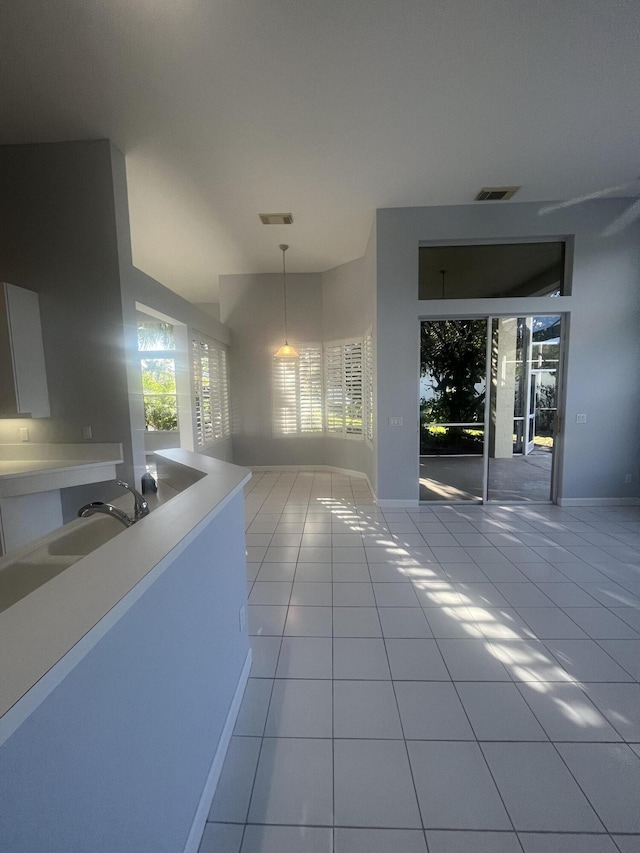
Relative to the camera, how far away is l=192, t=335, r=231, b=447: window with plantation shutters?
4.96 meters

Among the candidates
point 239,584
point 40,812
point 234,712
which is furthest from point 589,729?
point 40,812

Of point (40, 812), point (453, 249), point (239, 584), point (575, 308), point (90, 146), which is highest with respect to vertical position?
point (90, 146)

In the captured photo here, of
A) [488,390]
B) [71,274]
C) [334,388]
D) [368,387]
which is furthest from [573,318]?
[71,274]

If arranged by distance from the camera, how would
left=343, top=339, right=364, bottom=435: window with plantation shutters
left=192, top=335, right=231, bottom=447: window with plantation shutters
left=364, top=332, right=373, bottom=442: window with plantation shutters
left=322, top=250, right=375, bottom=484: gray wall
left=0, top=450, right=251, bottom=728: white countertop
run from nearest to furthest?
left=0, top=450, right=251, bottom=728: white countertop
left=364, top=332, right=373, bottom=442: window with plantation shutters
left=192, top=335, right=231, bottom=447: window with plantation shutters
left=322, top=250, right=375, bottom=484: gray wall
left=343, top=339, right=364, bottom=435: window with plantation shutters

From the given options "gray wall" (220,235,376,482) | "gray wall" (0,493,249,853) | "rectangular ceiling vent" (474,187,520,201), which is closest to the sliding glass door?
"rectangular ceiling vent" (474,187,520,201)

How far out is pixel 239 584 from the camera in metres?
1.76

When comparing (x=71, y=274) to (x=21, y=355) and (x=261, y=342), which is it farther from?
(x=261, y=342)

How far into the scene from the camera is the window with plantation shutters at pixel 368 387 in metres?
4.79

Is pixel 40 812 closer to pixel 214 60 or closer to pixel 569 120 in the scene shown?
pixel 214 60

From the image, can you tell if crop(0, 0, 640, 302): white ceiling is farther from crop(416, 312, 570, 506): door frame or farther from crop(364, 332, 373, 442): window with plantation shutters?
crop(364, 332, 373, 442): window with plantation shutters

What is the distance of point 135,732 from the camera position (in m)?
0.85

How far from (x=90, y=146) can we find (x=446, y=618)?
4.53m

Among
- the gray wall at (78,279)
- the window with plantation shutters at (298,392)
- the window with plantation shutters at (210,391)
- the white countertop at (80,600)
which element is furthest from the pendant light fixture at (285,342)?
Result: the white countertop at (80,600)

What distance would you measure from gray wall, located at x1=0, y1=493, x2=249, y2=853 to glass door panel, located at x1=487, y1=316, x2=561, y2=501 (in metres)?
4.04
